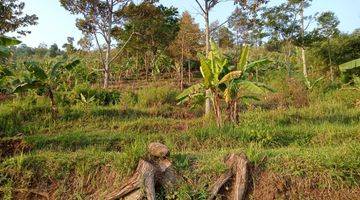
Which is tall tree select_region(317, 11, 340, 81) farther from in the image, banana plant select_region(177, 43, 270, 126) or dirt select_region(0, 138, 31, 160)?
dirt select_region(0, 138, 31, 160)

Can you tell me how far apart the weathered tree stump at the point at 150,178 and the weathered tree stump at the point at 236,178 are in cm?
66

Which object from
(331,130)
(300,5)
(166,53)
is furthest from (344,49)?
(331,130)

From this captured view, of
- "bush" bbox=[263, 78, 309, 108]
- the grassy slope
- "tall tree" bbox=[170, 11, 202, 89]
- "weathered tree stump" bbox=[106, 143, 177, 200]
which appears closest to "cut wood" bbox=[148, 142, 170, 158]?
"weathered tree stump" bbox=[106, 143, 177, 200]

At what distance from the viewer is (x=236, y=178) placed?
21.4 feet

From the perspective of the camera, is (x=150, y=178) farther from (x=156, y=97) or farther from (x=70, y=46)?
(x=70, y=46)

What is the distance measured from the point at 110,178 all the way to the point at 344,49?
16.2 metres

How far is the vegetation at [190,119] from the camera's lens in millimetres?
6559

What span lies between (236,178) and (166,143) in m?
1.77

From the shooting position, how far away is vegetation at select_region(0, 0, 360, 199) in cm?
656

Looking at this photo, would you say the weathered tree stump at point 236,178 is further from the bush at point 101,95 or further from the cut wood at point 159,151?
the bush at point 101,95

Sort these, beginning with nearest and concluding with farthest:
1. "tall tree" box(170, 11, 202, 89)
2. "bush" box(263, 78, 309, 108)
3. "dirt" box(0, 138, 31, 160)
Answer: "dirt" box(0, 138, 31, 160) → "bush" box(263, 78, 309, 108) → "tall tree" box(170, 11, 202, 89)

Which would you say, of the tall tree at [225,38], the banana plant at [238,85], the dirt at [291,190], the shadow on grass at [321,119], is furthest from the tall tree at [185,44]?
the dirt at [291,190]

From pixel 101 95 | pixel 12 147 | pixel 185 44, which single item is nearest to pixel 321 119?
pixel 101 95

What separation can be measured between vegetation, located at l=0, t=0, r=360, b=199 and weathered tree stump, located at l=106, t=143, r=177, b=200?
68 millimetres
